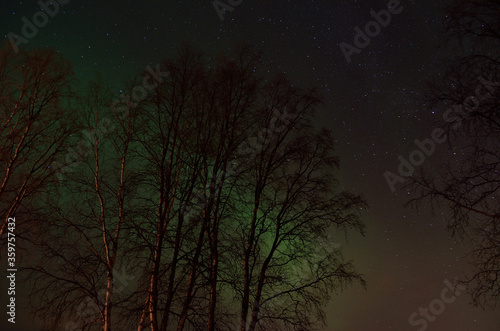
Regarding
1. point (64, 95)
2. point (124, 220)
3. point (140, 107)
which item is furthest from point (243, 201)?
point (64, 95)

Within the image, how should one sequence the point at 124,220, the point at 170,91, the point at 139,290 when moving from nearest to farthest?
the point at 139,290 → the point at 124,220 → the point at 170,91

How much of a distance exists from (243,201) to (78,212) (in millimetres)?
4659

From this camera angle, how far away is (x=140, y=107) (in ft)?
44.7

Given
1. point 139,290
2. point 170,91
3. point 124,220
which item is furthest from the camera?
point 170,91

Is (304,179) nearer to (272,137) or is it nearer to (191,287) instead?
(272,137)

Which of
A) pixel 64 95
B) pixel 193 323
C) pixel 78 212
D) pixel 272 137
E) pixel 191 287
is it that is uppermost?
pixel 64 95

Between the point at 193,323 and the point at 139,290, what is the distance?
1.65 m

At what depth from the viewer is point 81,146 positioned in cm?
1382

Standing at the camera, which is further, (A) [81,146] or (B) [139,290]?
(A) [81,146]

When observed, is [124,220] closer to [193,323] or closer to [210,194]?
[210,194]

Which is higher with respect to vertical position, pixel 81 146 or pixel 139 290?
pixel 81 146

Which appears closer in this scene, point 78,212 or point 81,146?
point 78,212

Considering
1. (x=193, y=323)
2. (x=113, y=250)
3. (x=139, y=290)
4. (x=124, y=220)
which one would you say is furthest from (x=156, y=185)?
(x=193, y=323)

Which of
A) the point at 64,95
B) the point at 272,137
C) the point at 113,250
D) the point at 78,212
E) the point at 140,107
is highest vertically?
the point at 64,95
